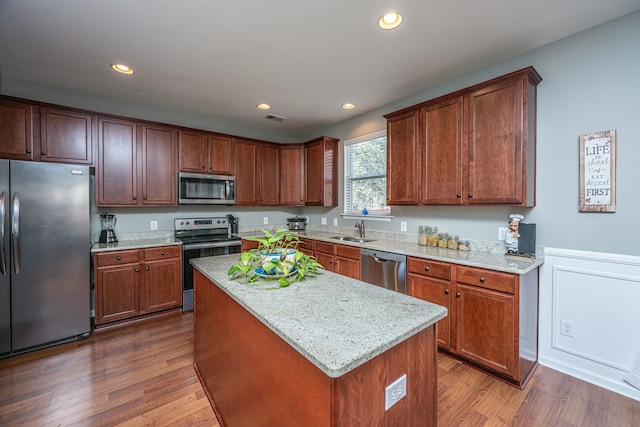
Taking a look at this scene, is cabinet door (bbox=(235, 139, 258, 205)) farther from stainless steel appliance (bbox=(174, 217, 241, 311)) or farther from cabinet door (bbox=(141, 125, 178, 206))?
cabinet door (bbox=(141, 125, 178, 206))

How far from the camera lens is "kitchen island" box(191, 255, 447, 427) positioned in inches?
32.9

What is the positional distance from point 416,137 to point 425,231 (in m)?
1.07

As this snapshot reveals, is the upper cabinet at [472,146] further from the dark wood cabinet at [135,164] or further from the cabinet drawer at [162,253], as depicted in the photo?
the dark wood cabinet at [135,164]

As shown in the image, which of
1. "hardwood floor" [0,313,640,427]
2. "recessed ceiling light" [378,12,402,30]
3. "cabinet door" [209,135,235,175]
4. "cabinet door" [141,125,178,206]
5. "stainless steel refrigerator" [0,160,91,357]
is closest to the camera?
"hardwood floor" [0,313,640,427]

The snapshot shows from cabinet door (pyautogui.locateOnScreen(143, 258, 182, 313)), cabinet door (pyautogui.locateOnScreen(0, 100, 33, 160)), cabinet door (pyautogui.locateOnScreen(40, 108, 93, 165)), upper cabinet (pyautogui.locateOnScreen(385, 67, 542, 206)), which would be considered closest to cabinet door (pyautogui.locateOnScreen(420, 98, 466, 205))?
upper cabinet (pyautogui.locateOnScreen(385, 67, 542, 206))

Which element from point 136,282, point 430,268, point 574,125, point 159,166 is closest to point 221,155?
point 159,166

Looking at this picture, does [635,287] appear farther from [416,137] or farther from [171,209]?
[171,209]

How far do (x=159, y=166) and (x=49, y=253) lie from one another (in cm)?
143

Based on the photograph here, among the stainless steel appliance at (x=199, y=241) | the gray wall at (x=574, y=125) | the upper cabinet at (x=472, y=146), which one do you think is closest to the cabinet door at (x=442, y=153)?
the upper cabinet at (x=472, y=146)

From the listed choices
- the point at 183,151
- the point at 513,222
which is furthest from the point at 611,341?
the point at 183,151

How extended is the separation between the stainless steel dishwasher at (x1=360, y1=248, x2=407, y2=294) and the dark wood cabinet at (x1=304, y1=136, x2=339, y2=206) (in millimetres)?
1451

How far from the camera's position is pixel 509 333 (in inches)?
79.0

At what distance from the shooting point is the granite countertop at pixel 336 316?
0.82 m

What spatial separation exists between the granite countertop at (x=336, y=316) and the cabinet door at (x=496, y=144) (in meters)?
1.58
